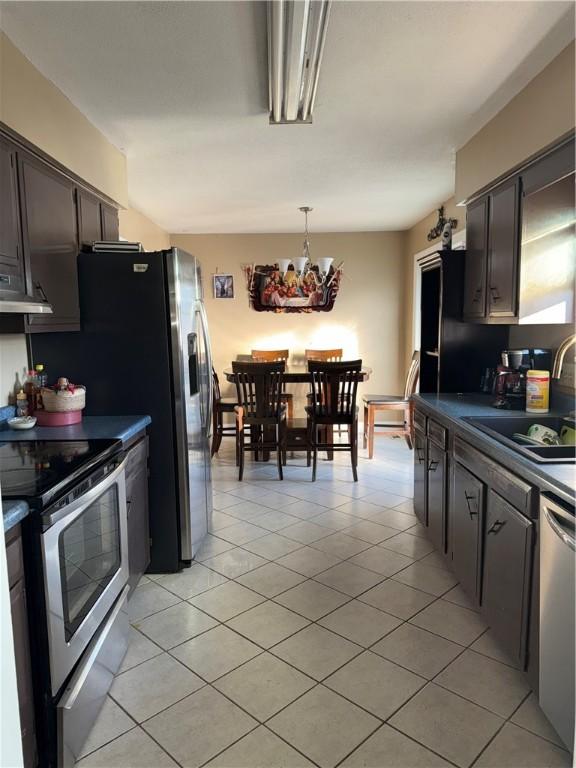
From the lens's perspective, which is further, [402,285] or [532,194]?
[402,285]

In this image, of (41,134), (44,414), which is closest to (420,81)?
(41,134)

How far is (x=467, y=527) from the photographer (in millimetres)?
2367

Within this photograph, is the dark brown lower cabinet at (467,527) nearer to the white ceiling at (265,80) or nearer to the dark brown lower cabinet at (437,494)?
the dark brown lower cabinet at (437,494)

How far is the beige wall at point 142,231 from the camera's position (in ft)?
15.5

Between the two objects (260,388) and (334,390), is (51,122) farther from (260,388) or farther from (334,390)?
(334,390)

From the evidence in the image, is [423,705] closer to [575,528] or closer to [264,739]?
[264,739]

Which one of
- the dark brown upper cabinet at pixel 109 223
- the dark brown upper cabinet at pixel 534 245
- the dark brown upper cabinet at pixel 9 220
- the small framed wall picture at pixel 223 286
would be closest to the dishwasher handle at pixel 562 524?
the dark brown upper cabinet at pixel 534 245

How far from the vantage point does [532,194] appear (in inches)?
97.7

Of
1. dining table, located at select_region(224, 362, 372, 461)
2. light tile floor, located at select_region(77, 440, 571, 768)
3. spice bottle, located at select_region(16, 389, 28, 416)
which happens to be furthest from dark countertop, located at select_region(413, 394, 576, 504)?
spice bottle, located at select_region(16, 389, 28, 416)

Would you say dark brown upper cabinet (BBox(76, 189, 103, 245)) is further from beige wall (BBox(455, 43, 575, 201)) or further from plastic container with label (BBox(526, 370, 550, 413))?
plastic container with label (BBox(526, 370, 550, 413))

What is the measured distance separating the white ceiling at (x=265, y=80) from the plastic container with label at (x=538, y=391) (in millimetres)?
1399

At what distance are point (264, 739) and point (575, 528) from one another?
119 centimetres

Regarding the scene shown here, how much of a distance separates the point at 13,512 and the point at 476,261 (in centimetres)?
277

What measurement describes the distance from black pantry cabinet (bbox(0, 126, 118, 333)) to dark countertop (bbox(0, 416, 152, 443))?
18.3 inches
